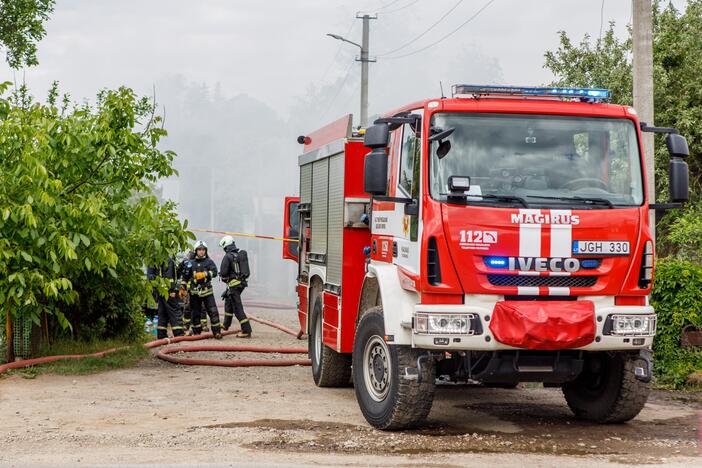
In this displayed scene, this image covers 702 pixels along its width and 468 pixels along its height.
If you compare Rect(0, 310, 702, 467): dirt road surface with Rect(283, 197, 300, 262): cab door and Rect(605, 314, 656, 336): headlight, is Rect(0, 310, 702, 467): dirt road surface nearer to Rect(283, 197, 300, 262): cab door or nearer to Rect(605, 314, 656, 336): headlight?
Rect(605, 314, 656, 336): headlight

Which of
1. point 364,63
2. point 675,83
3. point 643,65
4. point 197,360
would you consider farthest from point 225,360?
point 364,63

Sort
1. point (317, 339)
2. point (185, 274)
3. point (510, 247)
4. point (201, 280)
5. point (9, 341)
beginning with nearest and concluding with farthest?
point (510, 247) → point (317, 339) → point (9, 341) → point (201, 280) → point (185, 274)

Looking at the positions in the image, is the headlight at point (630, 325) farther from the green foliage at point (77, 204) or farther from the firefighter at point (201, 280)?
the firefighter at point (201, 280)

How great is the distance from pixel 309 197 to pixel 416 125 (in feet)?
12.6

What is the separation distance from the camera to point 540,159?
824 centimetres

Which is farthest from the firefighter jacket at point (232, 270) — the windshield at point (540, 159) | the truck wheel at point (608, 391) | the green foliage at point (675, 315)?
the windshield at point (540, 159)

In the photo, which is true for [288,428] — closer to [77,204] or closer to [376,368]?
[376,368]

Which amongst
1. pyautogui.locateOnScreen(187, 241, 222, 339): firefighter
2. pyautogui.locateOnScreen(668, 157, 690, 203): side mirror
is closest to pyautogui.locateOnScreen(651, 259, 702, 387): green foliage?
pyautogui.locateOnScreen(668, 157, 690, 203): side mirror

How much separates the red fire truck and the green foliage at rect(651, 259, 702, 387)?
2.88 metres

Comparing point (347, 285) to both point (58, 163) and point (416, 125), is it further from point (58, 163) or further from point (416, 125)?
point (58, 163)

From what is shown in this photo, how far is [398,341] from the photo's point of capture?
8211 millimetres

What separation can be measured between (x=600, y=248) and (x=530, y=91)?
5.03ft

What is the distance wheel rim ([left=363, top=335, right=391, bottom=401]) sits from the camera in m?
8.58

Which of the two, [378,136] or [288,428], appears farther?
[288,428]
